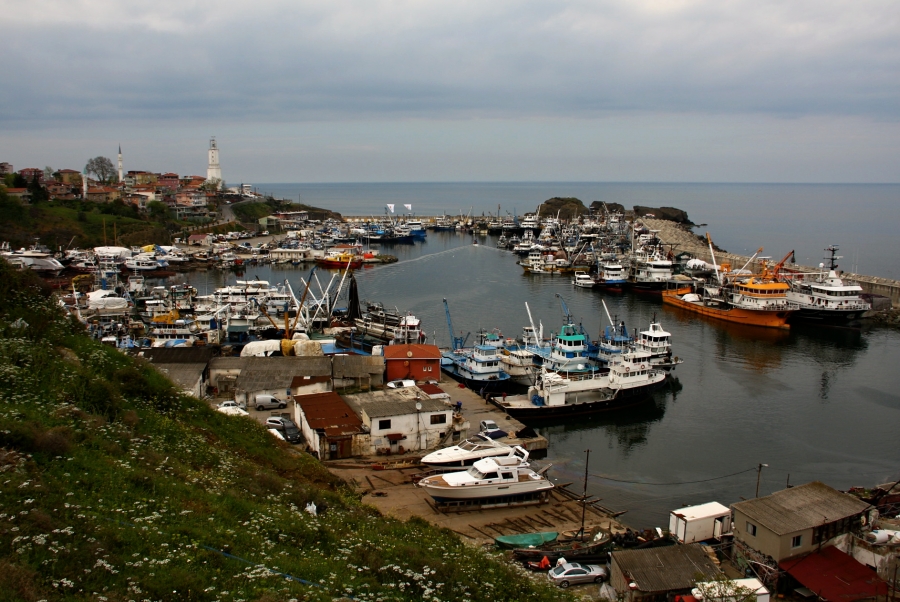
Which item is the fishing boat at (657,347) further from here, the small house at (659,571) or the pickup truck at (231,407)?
the small house at (659,571)

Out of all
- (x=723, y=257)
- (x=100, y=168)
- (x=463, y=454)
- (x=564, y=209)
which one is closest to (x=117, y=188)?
(x=100, y=168)

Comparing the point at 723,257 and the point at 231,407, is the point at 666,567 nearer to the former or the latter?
the point at 231,407

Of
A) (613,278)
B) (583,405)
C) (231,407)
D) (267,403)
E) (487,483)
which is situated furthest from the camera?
(613,278)

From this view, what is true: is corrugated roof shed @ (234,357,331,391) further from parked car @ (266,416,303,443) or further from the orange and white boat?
the orange and white boat

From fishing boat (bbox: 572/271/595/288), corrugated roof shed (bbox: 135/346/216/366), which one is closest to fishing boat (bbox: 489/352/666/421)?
corrugated roof shed (bbox: 135/346/216/366)

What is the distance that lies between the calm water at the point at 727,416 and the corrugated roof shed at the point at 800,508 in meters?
2.62

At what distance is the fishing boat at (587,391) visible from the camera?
53.9 feet

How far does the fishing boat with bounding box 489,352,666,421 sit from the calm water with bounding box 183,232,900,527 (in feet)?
1.23

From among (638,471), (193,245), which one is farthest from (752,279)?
(193,245)

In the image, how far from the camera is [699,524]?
9.88 metres

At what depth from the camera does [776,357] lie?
24.0 meters

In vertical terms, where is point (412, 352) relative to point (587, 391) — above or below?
above

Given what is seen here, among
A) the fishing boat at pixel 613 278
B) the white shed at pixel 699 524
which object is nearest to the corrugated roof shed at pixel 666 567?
the white shed at pixel 699 524

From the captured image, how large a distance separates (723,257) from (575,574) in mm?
40657
